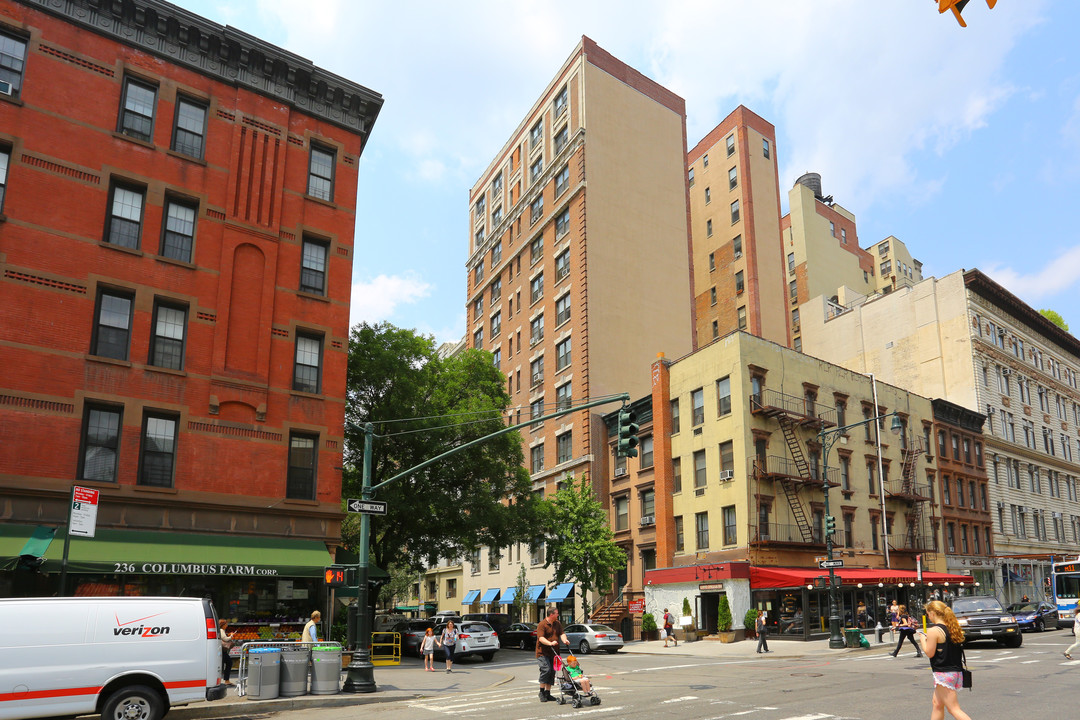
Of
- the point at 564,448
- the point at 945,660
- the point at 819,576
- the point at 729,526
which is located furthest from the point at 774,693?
the point at 564,448

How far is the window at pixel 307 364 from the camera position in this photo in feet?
88.5

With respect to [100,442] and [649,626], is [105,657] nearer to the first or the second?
[100,442]

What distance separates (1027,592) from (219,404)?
2277 inches

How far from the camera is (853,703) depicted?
46.5 feet

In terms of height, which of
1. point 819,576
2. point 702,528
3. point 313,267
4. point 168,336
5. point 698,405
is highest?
point 313,267

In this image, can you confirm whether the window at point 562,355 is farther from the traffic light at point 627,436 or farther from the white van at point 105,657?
the white van at point 105,657

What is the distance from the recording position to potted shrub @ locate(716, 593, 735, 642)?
123 feet

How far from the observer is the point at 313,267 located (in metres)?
28.3

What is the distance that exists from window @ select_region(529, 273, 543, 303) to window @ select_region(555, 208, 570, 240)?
3870 mm

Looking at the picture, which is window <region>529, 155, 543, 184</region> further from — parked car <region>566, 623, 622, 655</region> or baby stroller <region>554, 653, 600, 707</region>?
baby stroller <region>554, 653, 600, 707</region>

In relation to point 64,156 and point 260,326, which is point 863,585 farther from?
point 64,156

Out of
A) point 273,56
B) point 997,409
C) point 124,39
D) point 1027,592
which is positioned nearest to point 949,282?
point 997,409

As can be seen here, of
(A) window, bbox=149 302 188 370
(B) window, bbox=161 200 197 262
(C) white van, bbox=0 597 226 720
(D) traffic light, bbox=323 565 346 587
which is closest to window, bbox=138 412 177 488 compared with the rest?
(A) window, bbox=149 302 188 370

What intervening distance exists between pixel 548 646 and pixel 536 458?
43.4m
